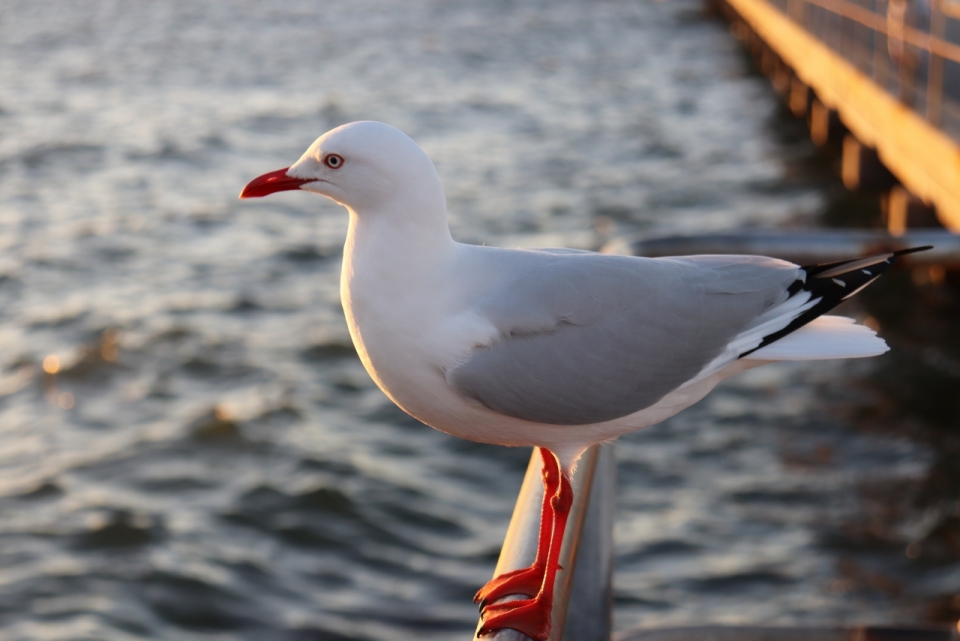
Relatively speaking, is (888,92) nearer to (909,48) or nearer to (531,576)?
(909,48)

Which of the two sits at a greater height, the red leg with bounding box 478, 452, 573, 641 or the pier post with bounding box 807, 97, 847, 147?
the red leg with bounding box 478, 452, 573, 641

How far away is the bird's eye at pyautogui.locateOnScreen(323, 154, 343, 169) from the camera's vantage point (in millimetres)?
2076

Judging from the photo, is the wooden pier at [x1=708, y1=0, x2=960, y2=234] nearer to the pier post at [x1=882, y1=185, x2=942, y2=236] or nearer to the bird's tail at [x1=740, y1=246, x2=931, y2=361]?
the pier post at [x1=882, y1=185, x2=942, y2=236]

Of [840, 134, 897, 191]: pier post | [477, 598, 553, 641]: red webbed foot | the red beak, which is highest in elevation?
the red beak

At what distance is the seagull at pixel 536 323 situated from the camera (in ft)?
6.75

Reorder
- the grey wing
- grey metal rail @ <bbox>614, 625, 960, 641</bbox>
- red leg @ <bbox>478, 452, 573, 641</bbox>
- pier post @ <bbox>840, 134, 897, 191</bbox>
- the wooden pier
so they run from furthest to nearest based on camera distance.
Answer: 1. pier post @ <bbox>840, 134, 897, 191</bbox>
2. the wooden pier
3. grey metal rail @ <bbox>614, 625, 960, 641</bbox>
4. the grey wing
5. red leg @ <bbox>478, 452, 573, 641</bbox>

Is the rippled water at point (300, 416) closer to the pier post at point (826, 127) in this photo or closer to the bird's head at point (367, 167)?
the pier post at point (826, 127)

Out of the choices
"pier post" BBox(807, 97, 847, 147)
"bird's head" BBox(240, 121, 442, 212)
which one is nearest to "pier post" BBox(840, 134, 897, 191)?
"pier post" BBox(807, 97, 847, 147)

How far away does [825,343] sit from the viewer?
7.38 ft

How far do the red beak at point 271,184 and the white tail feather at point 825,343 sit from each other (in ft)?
3.18

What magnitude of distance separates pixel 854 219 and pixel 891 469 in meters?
5.27

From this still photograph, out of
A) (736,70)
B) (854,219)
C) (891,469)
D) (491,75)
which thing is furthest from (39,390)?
(736,70)

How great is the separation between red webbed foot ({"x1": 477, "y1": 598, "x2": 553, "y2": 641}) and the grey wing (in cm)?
34

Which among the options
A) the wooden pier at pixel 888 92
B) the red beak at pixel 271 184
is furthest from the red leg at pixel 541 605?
the wooden pier at pixel 888 92
